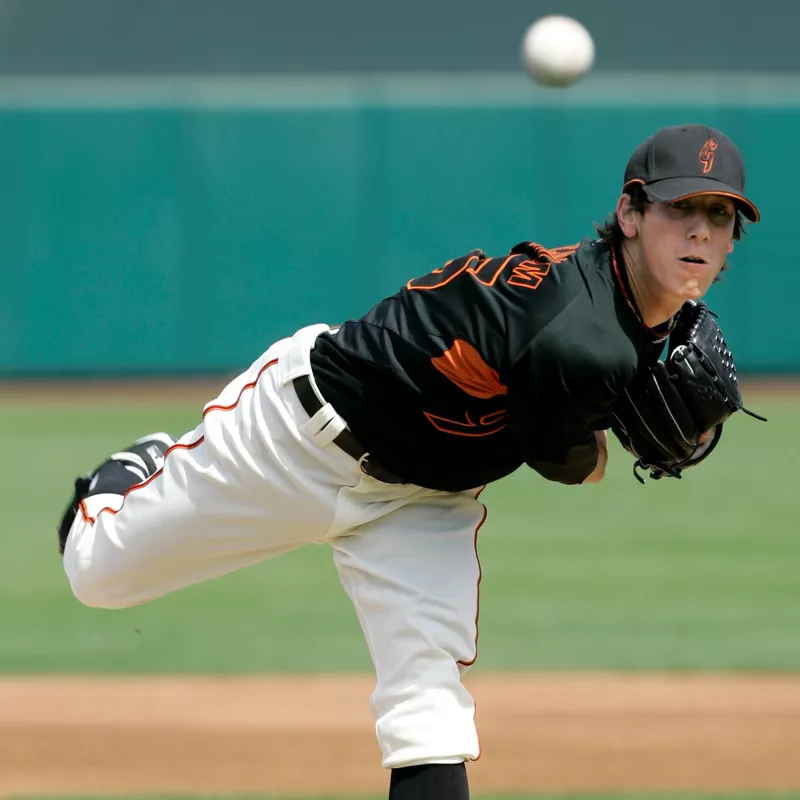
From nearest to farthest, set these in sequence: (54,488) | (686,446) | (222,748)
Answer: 1. (686,446)
2. (222,748)
3. (54,488)

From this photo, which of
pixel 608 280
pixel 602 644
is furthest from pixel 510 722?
pixel 608 280

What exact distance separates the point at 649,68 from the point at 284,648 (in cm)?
1233

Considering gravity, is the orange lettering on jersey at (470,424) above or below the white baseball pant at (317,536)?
above

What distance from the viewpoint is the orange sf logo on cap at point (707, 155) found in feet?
9.36

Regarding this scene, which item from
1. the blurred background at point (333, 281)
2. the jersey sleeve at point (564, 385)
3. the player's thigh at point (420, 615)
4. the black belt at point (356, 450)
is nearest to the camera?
the jersey sleeve at point (564, 385)

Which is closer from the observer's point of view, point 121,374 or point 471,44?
point 121,374

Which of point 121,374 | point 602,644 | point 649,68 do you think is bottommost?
point 602,644

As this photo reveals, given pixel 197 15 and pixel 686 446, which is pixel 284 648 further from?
pixel 197 15

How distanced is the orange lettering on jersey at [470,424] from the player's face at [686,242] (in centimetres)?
43

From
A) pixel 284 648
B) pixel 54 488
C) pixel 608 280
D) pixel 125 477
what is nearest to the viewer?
pixel 608 280

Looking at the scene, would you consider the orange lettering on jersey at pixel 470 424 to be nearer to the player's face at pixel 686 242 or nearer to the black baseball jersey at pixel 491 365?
the black baseball jersey at pixel 491 365

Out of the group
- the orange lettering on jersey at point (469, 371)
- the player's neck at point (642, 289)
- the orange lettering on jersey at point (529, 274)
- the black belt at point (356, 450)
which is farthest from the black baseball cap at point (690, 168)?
the black belt at point (356, 450)

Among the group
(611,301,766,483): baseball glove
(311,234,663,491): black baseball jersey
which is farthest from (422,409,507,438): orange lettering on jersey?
(611,301,766,483): baseball glove

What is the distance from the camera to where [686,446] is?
3164mm
